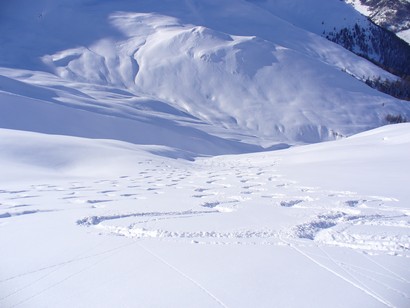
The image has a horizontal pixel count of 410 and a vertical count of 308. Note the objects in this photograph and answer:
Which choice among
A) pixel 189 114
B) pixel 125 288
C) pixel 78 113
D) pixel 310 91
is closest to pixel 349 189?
pixel 125 288

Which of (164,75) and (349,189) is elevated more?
(164,75)

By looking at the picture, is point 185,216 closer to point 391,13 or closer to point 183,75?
point 183,75

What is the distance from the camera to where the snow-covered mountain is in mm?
142125

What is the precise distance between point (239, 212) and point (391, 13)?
169 meters

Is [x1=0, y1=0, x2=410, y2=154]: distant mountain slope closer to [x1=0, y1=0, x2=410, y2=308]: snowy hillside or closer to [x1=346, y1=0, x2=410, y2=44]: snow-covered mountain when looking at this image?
[x1=0, y1=0, x2=410, y2=308]: snowy hillside

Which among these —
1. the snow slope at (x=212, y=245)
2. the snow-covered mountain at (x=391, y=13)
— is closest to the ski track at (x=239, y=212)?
the snow slope at (x=212, y=245)

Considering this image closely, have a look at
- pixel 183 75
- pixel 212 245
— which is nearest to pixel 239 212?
pixel 212 245

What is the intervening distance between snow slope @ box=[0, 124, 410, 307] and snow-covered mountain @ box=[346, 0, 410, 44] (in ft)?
477

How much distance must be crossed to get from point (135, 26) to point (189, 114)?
900 inches

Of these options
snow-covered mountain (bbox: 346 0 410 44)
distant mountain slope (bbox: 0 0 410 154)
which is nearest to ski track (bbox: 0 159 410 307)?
distant mountain slope (bbox: 0 0 410 154)

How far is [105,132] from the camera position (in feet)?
80.8

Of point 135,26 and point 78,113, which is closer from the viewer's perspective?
point 78,113

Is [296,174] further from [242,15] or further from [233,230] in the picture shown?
[242,15]

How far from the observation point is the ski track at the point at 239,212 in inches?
124
